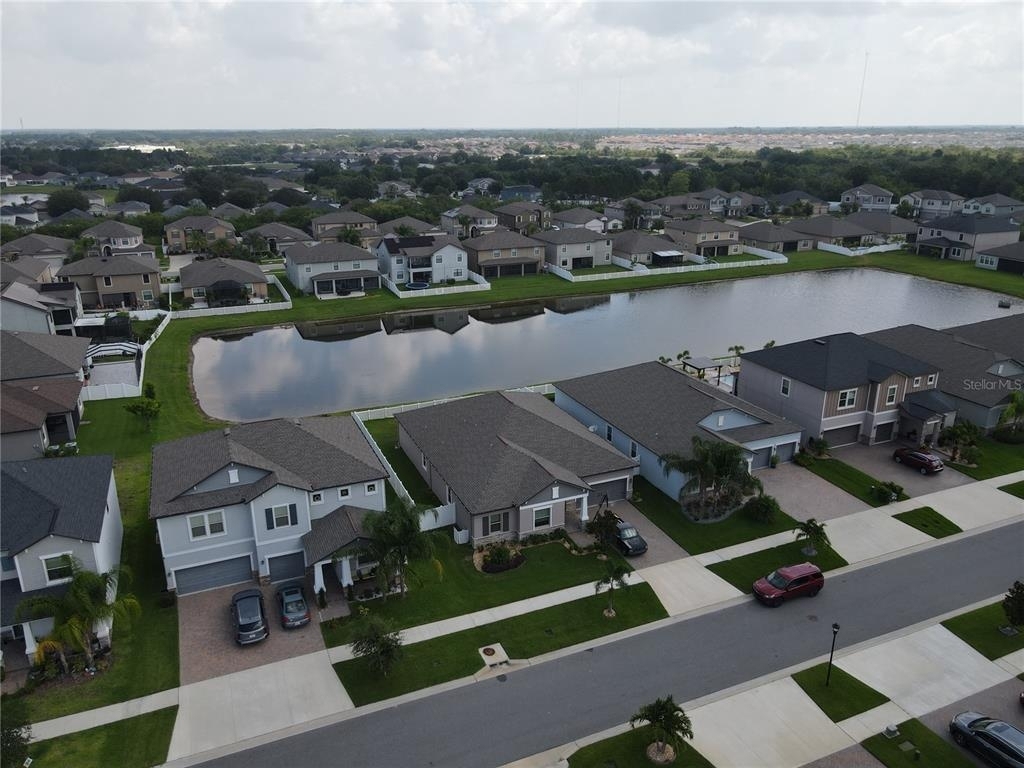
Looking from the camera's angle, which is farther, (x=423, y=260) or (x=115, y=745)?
(x=423, y=260)

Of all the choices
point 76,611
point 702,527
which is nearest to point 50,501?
point 76,611

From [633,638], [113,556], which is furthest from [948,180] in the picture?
[113,556]

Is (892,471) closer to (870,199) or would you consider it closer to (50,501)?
(50,501)

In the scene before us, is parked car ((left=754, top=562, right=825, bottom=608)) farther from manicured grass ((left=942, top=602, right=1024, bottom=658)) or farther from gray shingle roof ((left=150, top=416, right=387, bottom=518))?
gray shingle roof ((left=150, top=416, right=387, bottom=518))

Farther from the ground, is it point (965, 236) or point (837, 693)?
point (965, 236)

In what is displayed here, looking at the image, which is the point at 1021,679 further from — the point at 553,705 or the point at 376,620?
the point at 376,620

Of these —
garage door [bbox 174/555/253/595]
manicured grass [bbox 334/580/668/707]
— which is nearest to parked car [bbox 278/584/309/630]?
garage door [bbox 174/555/253/595]

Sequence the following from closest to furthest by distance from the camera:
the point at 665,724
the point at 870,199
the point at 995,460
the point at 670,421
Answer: the point at 665,724 < the point at 670,421 < the point at 995,460 < the point at 870,199
